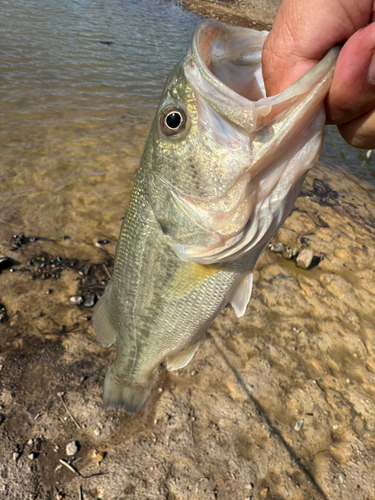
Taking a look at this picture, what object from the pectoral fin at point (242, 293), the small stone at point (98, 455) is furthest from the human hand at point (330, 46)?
the small stone at point (98, 455)

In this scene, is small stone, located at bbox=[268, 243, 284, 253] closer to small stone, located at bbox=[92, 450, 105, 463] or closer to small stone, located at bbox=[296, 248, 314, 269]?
small stone, located at bbox=[296, 248, 314, 269]

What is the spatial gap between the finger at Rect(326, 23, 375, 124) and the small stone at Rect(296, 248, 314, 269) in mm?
3504

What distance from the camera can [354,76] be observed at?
125cm

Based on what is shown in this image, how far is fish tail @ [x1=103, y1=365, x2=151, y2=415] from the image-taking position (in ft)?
8.79

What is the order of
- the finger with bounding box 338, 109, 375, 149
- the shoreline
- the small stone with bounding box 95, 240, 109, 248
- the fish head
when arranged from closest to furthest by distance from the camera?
the fish head → the finger with bounding box 338, 109, 375, 149 → the small stone with bounding box 95, 240, 109, 248 → the shoreline

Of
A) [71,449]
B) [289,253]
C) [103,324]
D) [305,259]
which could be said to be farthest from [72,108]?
[71,449]

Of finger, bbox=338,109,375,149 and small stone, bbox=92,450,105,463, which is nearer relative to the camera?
finger, bbox=338,109,375,149

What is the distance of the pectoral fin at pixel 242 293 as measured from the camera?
2.13m

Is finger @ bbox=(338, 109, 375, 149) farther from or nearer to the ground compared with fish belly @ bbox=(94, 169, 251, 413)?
farther from the ground

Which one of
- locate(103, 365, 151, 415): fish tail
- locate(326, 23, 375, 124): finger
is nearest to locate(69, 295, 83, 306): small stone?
locate(103, 365, 151, 415): fish tail

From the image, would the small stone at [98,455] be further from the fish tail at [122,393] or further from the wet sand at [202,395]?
the fish tail at [122,393]

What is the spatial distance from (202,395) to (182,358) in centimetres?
100

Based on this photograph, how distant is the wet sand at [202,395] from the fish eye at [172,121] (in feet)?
8.57

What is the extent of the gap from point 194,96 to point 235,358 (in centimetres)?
290
